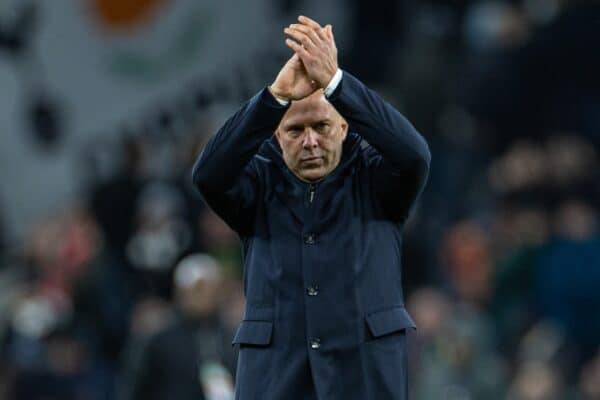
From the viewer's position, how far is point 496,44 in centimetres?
1201

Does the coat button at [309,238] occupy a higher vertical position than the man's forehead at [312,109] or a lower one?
lower

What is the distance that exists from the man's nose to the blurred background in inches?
127

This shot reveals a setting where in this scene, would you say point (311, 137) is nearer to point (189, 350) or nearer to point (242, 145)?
point (242, 145)

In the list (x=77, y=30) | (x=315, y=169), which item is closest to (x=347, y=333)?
(x=315, y=169)

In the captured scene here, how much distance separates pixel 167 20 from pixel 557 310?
4104mm

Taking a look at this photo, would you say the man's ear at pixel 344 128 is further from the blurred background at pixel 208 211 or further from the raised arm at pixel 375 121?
the blurred background at pixel 208 211

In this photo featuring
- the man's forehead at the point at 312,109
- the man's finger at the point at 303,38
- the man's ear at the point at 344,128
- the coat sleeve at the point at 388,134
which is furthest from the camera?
the man's ear at the point at 344,128

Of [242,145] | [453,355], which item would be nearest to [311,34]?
[242,145]

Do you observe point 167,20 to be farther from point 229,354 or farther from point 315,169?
point 315,169

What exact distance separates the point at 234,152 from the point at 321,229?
37 cm

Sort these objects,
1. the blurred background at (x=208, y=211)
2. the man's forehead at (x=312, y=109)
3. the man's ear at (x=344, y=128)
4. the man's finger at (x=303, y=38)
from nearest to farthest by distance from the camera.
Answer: the man's finger at (x=303, y=38), the man's forehead at (x=312, y=109), the man's ear at (x=344, y=128), the blurred background at (x=208, y=211)

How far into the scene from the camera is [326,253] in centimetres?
556

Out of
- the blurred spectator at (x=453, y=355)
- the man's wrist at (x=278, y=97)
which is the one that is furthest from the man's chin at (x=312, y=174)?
the blurred spectator at (x=453, y=355)

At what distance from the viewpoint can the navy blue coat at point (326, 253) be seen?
5473mm
